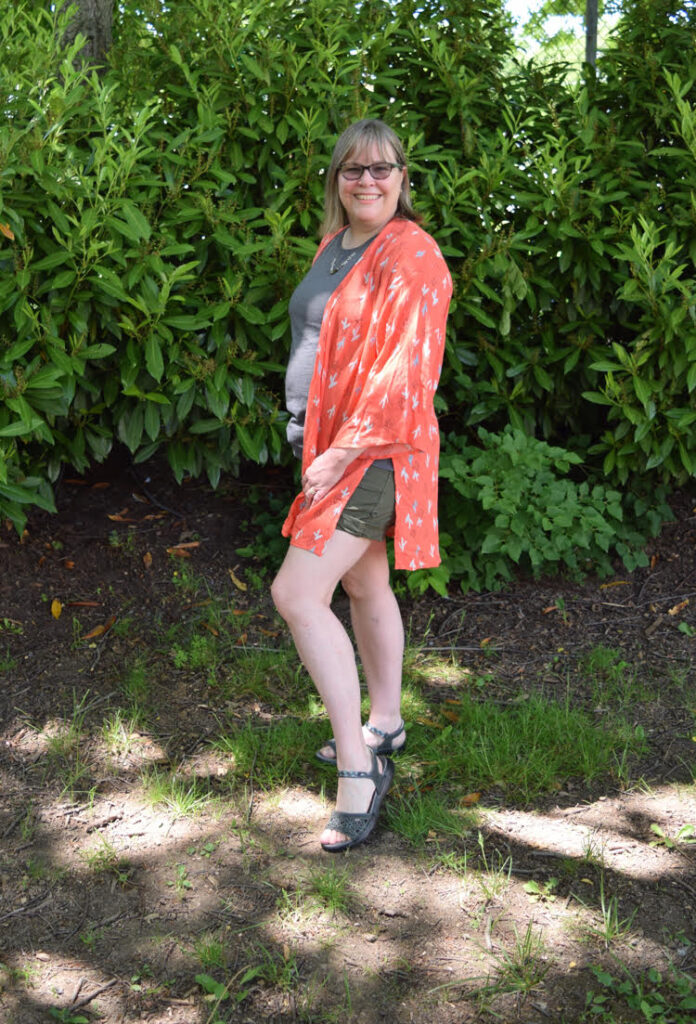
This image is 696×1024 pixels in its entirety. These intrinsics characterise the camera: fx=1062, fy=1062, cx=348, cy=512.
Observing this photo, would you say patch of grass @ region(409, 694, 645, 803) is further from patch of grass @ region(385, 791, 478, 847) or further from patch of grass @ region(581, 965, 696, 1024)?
patch of grass @ region(581, 965, 696, 1024)

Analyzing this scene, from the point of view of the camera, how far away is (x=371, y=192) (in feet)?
9.95

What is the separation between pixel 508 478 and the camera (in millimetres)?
4422

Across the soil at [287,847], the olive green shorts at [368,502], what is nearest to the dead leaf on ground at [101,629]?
the soil at [287,847]

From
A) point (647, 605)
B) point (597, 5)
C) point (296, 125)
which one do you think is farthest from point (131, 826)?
point (597, 5)

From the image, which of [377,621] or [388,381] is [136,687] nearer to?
[377,621]

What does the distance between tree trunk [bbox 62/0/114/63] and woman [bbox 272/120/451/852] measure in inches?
85.6

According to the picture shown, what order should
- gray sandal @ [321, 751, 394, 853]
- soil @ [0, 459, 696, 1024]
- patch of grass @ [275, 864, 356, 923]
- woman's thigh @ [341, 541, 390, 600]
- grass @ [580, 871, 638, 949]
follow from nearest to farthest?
soil @ [0, 459, 696, 1024] → grass @ [580, 871, 638, 949] → patch of grass @ [275, 864, 356, 923] → gray sandal @ [321, 751, 394, 853] → woman's thigh @ [341, 541, 390, 600]

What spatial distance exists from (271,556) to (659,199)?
2.26 metres

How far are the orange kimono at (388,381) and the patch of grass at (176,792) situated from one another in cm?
96

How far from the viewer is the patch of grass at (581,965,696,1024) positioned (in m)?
2.60

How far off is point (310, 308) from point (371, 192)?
38 centimetres

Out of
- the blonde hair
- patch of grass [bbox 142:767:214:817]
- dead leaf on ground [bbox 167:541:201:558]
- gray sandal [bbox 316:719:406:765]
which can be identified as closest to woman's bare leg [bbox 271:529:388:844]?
gray sandal [bbox 316:719:406:765]

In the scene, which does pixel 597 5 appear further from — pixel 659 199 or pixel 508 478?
pixel 508 478

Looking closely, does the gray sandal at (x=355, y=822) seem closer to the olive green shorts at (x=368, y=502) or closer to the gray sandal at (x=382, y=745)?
the gray sandal at (x=382, y=745)
